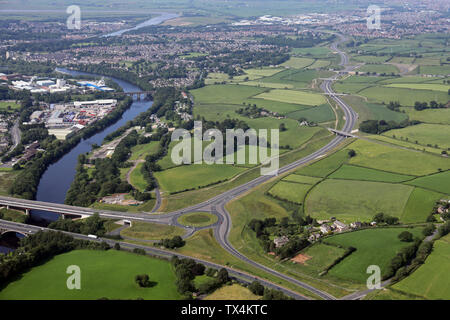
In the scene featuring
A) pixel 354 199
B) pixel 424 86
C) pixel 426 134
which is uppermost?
pixel 424 86

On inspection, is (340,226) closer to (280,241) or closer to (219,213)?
(280,241)

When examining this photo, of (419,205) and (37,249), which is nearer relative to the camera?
(37,249)

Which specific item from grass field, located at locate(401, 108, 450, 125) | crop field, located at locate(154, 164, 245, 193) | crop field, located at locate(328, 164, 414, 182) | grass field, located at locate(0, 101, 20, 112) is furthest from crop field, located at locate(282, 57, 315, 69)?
crop field, located at locate(154, 164, 245, 193)

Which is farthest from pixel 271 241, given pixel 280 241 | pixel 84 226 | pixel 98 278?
pixel 84 226

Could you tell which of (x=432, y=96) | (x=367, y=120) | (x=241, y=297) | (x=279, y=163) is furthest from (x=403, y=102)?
(x=241, y=297)

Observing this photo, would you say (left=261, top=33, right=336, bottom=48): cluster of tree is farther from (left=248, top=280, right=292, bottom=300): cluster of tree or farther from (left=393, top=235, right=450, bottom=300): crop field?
(left=248, top=280, right=292, bottom=300): cluster of tree

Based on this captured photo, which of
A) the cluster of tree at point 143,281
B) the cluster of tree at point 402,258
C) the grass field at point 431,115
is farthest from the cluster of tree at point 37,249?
the grass field at point 431,115
